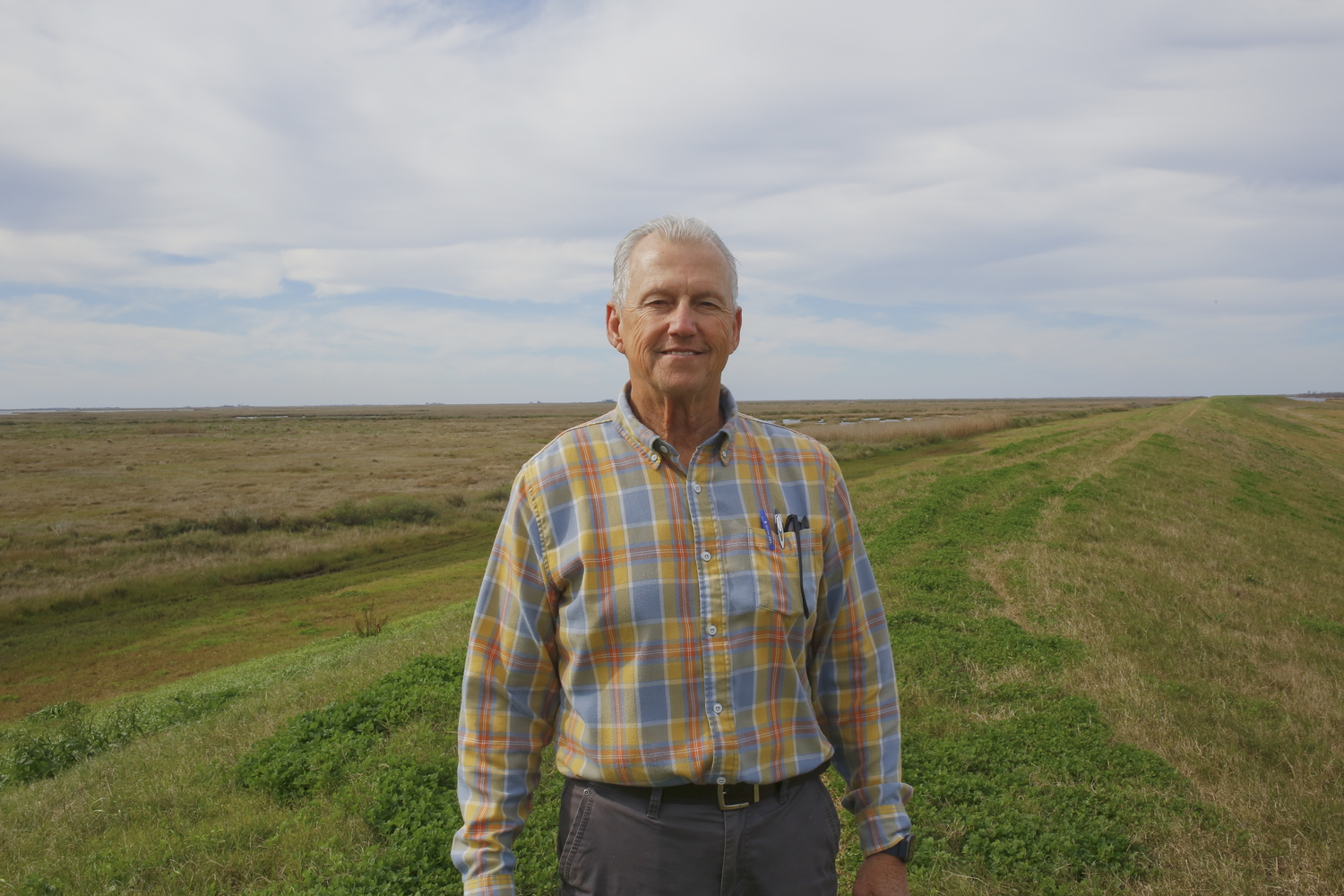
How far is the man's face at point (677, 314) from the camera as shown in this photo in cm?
212

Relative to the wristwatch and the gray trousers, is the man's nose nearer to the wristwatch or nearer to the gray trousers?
the gray trousers

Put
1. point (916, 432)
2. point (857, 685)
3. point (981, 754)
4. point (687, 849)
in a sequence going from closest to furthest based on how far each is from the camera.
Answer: point (687, 849)
point (857, 685)
point (981, 754)
point (916, 432)

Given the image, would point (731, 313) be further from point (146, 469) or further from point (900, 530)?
point (146, 469)

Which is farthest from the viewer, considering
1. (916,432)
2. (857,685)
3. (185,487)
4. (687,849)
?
(916,432)

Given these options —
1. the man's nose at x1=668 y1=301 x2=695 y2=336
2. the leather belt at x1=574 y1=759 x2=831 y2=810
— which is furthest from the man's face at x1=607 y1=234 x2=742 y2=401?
the leather belt at x1=574 y1=759 x2=831 y2=810

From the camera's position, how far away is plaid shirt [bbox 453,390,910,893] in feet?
6.57

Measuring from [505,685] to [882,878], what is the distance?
4.11 feet

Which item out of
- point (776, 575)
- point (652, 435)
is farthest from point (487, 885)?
point (652, 435)

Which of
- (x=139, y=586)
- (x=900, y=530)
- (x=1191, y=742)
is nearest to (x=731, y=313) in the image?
(x=1191, y=742)

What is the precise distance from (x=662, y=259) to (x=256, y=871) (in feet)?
14.6

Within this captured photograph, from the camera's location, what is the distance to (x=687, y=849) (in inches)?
77.2

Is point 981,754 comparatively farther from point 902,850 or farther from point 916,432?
point 916,432

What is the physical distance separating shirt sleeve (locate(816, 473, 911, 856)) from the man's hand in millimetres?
57

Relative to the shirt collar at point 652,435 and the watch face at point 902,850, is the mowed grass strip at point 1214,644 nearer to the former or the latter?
the watch face at point 902,850
